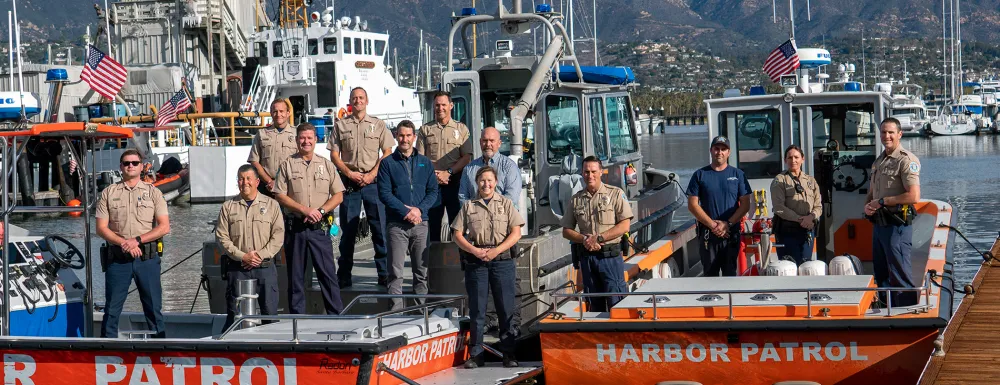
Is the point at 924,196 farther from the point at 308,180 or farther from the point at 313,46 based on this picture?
the point at 308,180

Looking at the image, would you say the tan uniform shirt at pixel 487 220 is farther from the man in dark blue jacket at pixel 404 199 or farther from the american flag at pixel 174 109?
the american flag at pixel 174 109

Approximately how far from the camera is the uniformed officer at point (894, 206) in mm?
9984

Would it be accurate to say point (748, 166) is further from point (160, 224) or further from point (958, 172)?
point (958, 172)

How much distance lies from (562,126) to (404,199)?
3.50 metres

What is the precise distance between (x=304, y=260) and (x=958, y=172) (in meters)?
35.8

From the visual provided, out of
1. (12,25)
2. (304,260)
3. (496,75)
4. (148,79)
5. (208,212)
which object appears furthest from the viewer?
(148,79)

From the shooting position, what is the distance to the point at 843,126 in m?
13.4

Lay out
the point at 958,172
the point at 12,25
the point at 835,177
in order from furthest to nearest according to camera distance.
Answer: the point at 958,172 < the point at 12,25 < the point at 835,177

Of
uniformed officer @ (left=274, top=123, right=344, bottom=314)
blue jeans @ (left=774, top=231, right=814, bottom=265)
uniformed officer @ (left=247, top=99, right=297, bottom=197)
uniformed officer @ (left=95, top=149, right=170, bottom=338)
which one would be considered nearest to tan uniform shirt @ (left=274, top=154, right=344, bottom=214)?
uniformed officer @ (left=274, top=123, right=344, bottom=314)

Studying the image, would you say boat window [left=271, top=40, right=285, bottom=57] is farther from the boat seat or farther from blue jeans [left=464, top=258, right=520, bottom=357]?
blue jeans [left=464, top=258, right=520, bottom=357]

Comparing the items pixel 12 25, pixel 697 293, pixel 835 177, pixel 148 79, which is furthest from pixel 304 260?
pixel 148 79

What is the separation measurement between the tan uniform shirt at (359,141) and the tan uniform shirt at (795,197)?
3.46 metres

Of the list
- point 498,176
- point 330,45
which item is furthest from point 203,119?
point 498,176

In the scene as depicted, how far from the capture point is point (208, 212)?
3341 cm
